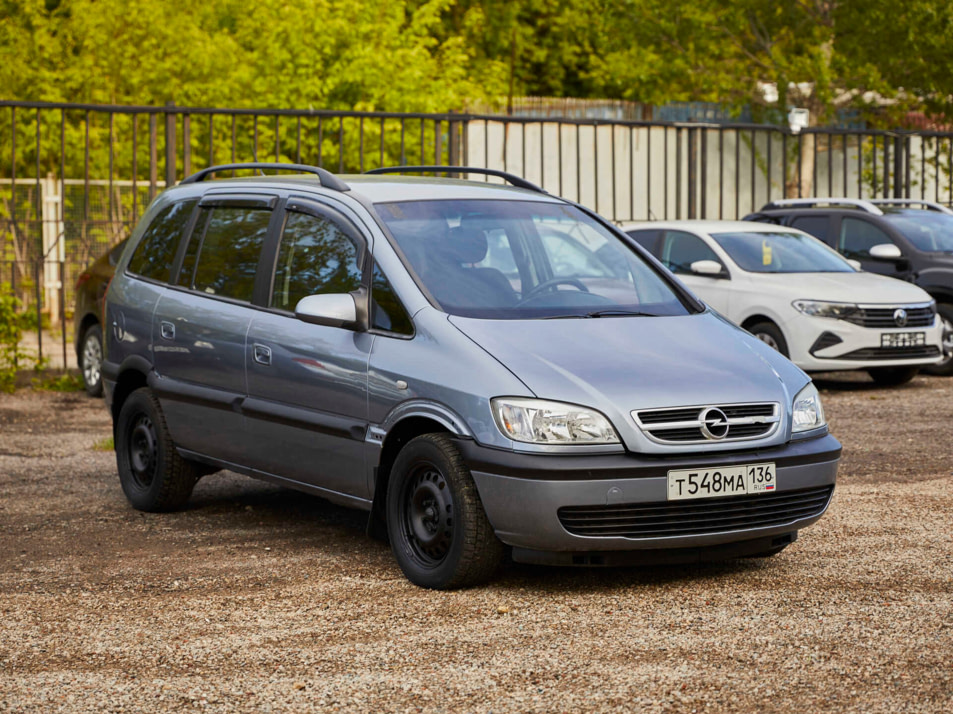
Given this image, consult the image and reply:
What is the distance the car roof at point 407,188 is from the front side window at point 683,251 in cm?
678

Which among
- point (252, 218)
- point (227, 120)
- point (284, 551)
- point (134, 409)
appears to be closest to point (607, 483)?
point (284, 551)

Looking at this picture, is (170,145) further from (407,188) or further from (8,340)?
(407,188)

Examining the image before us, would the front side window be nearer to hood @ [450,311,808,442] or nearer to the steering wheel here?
the steering wheel

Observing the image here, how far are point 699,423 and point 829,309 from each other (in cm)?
754

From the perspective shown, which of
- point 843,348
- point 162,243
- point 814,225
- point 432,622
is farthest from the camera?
point 814,225

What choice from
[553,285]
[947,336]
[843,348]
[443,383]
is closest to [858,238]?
[947,336]

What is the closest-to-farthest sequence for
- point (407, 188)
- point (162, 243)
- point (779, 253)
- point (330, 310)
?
point (330, 310)
point (407, 188)
point (162, 243)
point (779, 253)

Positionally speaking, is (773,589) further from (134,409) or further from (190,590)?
(134,409)

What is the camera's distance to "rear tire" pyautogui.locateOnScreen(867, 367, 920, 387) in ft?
43.4

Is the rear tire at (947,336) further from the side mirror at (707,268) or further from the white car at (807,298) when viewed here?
the side mirror at (707,268)

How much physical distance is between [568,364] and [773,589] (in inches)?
47.2

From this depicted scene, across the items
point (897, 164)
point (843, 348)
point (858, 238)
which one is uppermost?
point (897, 164)

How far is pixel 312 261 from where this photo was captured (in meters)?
6.63

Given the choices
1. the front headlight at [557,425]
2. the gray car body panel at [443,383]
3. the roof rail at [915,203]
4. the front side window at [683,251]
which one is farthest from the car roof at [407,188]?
the roof rail at [915,203]
